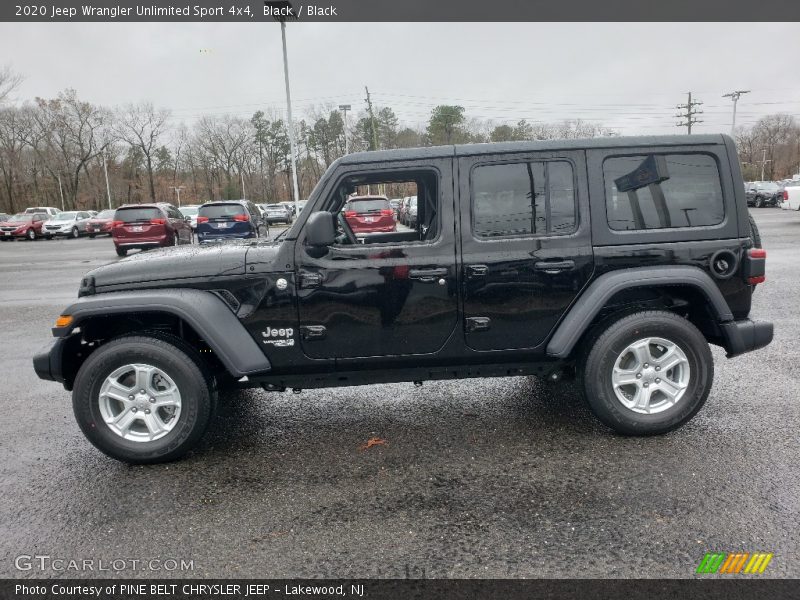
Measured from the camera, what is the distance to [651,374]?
3.82 m

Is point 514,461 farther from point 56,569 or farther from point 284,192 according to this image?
point 284,192

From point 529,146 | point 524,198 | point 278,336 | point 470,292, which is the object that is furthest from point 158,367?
point 529,146

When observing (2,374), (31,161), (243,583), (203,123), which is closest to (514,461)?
(243,583)

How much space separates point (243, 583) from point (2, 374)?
474 centimetres

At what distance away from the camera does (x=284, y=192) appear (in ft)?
A: 285

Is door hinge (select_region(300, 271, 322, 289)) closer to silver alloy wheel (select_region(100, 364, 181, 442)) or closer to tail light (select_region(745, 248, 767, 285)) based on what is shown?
silver alloy wheel (select_region(100, 364, 181, 442))

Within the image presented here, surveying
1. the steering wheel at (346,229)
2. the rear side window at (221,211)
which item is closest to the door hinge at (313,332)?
the steering wheel at (346,229)

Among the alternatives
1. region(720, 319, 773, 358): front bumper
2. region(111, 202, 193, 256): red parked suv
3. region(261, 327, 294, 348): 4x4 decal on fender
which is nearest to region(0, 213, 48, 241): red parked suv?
region(111, 202, 193, 256): red parked suv

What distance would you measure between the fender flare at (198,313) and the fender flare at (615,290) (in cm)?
197

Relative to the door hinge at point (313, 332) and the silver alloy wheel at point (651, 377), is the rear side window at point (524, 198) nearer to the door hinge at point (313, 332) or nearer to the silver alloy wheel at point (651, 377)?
the silver alloy wheel at point (651, 377)

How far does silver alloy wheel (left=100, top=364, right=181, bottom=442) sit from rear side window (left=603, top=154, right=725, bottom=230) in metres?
3.11

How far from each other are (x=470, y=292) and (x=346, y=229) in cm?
103

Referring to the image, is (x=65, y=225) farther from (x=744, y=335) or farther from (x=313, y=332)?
(x=744, y=335)

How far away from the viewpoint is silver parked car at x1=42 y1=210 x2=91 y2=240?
110 ft
